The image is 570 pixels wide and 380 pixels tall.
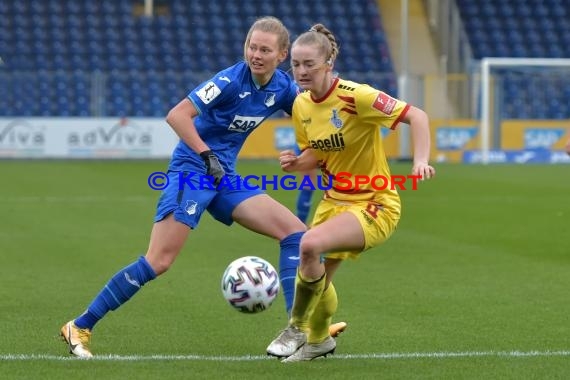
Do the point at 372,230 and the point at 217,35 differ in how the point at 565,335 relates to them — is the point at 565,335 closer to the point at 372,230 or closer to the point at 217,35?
the point at 372,230

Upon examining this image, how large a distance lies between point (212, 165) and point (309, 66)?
0.77 meters

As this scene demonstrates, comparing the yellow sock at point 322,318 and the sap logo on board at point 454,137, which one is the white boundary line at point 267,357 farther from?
the sap logo on board at point 454,137

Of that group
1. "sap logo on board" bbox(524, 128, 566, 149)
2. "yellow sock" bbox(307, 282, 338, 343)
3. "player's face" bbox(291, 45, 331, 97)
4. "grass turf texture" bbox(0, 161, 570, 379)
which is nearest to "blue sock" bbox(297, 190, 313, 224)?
"grass turf texture" bbox(0, 161, 570, 379)

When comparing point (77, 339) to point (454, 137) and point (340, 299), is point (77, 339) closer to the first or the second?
point (340, 299)

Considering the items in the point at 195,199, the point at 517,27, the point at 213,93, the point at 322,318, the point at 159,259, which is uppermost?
the point at 213,93

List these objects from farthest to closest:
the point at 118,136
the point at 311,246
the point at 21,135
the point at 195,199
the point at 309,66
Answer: the point at 118,136, the point at 21,135, the point at 195,199, the point at 309,66, the point at 311,246

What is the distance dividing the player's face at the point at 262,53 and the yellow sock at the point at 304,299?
1211 mm

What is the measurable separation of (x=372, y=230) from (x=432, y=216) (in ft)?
33.3

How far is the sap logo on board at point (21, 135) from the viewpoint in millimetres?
29953

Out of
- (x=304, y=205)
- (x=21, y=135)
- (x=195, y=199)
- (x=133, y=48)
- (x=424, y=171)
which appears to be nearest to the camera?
(x=424, y=171)

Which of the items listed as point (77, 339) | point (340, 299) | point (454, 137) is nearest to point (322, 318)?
point (77, 339)

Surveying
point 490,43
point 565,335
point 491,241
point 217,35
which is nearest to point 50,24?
point 217,35

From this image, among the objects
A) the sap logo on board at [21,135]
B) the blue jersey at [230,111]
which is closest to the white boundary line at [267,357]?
the blue jersey at [230,111]

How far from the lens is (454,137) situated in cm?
3266
